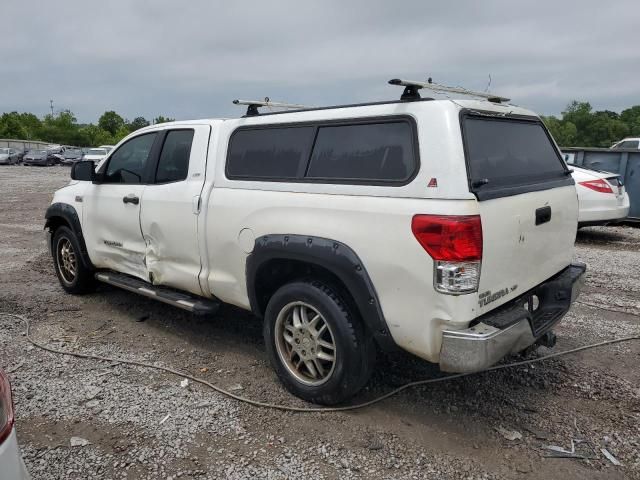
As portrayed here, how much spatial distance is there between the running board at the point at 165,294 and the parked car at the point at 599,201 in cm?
Answer: 667

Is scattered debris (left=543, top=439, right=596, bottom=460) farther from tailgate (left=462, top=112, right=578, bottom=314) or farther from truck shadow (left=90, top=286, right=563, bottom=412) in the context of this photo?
tailgate (left=462, top=112, right=578, bottom=314)

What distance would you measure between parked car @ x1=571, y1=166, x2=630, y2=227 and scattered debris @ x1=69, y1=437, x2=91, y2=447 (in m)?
7.84

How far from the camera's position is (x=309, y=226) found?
3.17 metres

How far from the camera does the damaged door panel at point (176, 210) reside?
404 cm

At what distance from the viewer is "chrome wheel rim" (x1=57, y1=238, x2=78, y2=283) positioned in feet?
18.2

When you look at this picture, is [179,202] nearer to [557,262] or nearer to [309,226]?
[309,226]

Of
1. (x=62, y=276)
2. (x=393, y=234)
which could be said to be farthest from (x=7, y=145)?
(x=393, y=234)

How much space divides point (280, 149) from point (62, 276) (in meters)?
3.60

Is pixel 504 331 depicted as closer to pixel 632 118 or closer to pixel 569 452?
pixel 569 452

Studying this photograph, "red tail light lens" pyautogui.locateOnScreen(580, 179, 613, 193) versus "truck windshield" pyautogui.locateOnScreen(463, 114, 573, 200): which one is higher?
"truck windshield" pyautogui.locateOnScreen(463, 114, 573, 200)

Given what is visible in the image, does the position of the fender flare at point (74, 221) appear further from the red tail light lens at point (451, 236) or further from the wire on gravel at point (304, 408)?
the red tail light lens at point (451, 236)

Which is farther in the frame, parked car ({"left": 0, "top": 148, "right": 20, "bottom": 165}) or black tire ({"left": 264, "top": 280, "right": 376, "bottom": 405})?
parked car ({"left": 0, "top": 148, "right": 20, "bottom": 165})

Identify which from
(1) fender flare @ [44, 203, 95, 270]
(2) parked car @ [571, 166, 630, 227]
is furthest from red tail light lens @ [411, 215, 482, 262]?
(2) parked car @ [571, 166, 630, 227]

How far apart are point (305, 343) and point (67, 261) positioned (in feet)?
11.8
